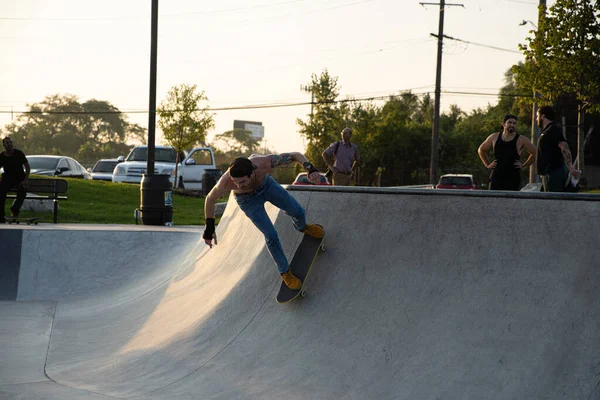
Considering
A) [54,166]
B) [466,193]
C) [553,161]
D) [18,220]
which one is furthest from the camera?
[54,166]

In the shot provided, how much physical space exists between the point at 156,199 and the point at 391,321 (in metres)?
10.2

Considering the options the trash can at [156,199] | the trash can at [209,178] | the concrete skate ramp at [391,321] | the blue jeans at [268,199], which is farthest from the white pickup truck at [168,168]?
the blue jeans at [268,199]

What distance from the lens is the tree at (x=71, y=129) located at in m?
104

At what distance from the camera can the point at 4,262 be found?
36.9ft

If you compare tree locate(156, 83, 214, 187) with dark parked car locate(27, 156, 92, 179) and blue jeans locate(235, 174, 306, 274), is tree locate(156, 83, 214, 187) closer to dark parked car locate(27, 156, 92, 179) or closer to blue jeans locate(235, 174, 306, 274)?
dark parked car locate(27, 156, 92, 179)

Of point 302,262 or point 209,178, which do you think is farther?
point 209,178

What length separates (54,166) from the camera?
80.7ft

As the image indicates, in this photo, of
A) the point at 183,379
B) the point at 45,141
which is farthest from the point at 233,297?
the point at 45,141

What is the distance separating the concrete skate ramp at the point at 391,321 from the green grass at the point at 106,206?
425 inches

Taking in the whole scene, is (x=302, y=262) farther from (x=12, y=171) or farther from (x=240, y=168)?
(x=12, y=171)

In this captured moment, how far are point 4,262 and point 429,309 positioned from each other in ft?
27.6

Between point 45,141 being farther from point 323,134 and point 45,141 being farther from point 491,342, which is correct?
point 491,342

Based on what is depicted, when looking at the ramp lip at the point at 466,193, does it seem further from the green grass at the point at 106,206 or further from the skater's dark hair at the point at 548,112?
the green grass at the point at 106,206

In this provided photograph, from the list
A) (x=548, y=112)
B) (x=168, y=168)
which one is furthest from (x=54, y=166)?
(x=548, y=112)
